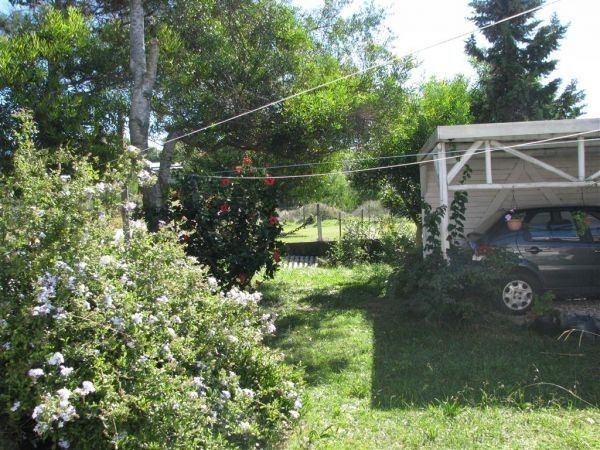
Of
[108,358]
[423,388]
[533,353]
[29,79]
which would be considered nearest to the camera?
[108,358]

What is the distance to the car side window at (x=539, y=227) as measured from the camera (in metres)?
7.76

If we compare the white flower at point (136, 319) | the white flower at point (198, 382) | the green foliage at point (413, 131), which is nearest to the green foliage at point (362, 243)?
the green foliage at point (413, 131)

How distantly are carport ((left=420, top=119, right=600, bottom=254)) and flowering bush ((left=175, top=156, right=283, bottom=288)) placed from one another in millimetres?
2368

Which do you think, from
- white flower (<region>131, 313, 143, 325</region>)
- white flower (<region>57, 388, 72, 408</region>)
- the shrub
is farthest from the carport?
white flower (<region>57, 388, 72, 408</region>)

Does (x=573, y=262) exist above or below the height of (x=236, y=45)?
below

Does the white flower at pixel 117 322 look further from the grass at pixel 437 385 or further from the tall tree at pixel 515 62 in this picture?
the tall tree at pixel 515 62

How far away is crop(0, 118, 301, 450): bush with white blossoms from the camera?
123 inches

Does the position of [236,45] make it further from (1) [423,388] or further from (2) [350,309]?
(1) [423,388]

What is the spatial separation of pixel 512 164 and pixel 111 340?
837cm

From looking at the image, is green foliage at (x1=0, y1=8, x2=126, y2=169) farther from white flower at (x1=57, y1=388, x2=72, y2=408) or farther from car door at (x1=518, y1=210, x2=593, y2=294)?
car door at (x1=518, y1=210, x2=593, y2=294)

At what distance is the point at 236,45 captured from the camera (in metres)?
9.23

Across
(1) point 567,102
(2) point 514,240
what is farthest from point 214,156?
(1) point 567,102

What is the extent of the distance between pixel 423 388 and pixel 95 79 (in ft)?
20.2

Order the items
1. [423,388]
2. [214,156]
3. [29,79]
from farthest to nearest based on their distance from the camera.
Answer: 1. [214,156]
2. [29,79]
3. [423,388]
